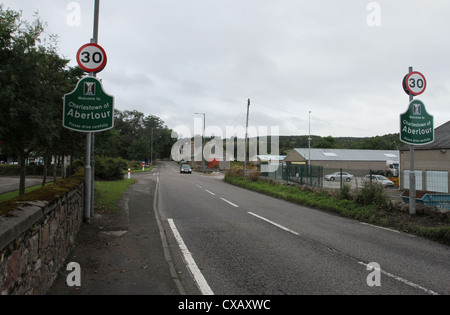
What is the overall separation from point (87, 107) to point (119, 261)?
384 centimetres

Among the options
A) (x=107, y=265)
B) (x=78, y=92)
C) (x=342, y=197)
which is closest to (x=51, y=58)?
(x=78, y=92)

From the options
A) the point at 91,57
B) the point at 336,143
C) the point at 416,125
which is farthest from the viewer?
the point at 336,143

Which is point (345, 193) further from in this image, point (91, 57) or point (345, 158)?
point (345, 158)

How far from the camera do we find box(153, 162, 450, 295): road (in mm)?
4234

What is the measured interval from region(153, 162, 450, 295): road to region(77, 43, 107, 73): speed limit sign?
179 inches

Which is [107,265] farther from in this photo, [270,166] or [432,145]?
[432,145]

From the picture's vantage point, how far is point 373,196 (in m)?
11.1

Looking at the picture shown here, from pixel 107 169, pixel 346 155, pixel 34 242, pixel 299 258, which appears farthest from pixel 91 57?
pixel 346 155

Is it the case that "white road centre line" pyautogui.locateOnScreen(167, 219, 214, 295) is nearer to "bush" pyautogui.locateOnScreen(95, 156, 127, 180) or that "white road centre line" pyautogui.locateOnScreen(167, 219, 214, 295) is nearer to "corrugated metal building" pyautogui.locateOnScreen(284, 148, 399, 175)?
"bush" pyautogui.locateOnScreen(95, 156, 127, 180)

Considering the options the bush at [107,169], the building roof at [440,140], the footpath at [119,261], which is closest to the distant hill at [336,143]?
the building roof at [440,140]

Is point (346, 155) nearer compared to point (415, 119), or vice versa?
point (415, 119)

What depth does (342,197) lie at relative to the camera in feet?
42.5

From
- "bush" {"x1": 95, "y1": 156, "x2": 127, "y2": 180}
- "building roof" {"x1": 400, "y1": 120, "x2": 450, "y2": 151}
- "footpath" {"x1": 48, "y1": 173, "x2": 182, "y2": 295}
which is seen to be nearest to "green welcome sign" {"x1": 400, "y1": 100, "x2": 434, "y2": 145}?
"footpath" {"x1": 48, "y1": 173, "x2": 182, "y2": 295}

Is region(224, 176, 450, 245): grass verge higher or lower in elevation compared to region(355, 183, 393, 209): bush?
lower
